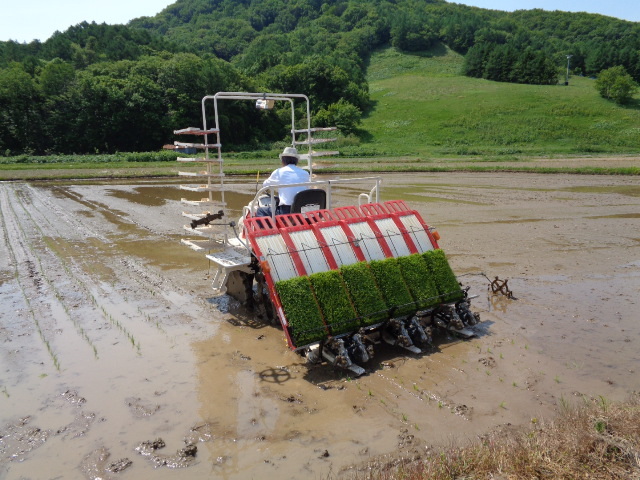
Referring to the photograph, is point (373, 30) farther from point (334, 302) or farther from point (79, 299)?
point (334, 302)

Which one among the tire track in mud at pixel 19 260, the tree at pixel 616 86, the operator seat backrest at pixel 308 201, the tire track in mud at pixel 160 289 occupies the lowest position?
the tire track in mud at pixel 160 289

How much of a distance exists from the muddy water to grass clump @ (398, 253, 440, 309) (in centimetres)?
61

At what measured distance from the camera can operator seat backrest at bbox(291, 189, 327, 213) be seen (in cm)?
Answer: 752

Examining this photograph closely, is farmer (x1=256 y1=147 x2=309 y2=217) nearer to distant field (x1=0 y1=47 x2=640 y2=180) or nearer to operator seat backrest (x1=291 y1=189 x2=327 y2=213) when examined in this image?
operator seat backrest (x1=291 y1=189 x2=327 y2=213)

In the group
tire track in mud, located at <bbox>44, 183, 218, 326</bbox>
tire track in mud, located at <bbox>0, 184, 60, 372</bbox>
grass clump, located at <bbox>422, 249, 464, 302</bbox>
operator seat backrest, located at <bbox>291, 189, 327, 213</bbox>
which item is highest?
operator seat backrest, located at <bbox>291, 189, 327, 213</bbox>

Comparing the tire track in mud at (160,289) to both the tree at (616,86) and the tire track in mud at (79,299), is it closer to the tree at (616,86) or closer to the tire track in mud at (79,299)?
the tire track in mud at (79,299)

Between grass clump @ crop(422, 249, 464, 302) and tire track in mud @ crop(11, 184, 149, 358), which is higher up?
grass clump @ crop(422, 249, 464, 302)

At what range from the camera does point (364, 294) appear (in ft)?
21.0

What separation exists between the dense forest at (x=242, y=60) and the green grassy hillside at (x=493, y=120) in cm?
606

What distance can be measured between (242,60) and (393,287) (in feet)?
359

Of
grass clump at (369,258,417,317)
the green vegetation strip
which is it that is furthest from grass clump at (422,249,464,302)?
grass clump at (369,258,417,317)

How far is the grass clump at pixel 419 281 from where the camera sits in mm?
6762

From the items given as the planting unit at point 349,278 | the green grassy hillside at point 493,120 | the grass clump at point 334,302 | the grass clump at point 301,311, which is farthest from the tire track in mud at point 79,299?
the green grassy hillside at point 493,120

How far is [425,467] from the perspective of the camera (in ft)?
12.8
